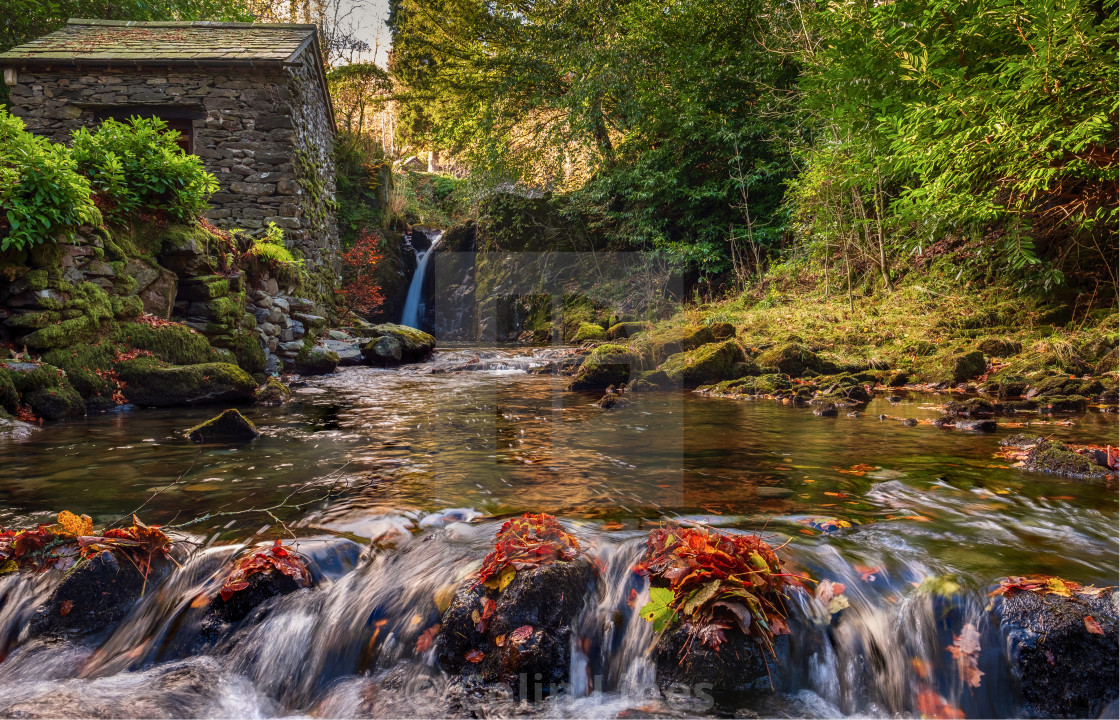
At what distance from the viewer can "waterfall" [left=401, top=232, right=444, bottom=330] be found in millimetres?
18625

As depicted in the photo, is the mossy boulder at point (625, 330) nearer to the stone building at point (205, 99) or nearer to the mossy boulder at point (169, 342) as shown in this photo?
the stone building at point (205, 99)

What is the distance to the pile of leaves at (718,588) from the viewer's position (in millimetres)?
2057

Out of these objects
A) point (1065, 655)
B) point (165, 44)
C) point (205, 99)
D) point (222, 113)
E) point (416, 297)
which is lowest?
point (1065, 655)

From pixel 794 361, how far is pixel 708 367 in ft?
4.08

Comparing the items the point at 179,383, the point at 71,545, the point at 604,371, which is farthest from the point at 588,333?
the point at 71,545

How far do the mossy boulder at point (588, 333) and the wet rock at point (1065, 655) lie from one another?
11.6 metres

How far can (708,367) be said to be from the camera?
27.8ft

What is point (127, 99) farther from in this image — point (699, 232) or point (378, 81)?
point (699, 232)

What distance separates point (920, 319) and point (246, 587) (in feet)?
30.9

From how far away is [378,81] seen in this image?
21125 mm

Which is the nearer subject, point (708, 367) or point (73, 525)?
point (73, 525)

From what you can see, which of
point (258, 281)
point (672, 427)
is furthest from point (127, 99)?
point (672, 427)

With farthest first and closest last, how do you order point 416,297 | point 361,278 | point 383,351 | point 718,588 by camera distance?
point 416,297 → point 361,278 → point 383,351 → point 718,588

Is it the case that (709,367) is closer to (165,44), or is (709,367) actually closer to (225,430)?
(225,430)
